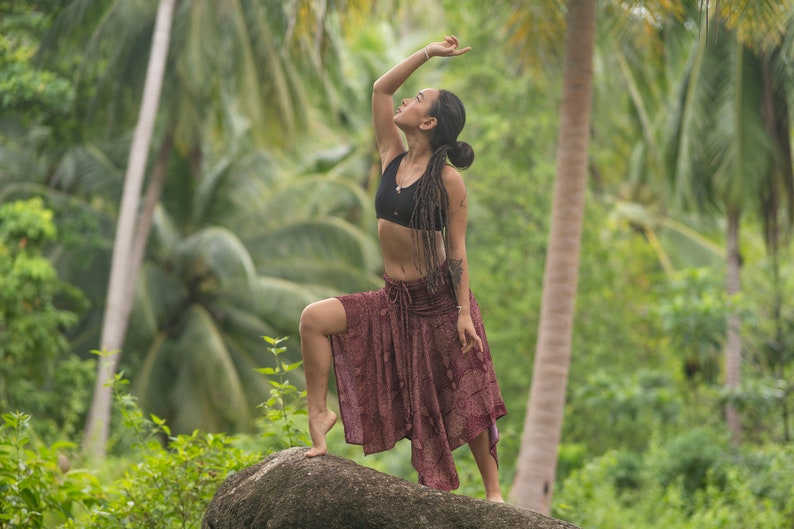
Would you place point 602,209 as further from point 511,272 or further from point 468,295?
point 468,295

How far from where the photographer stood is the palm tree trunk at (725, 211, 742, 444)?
1466 cm

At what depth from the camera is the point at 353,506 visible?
4.84 meters

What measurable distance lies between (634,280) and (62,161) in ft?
35.4

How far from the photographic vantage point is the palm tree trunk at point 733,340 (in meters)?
14.7

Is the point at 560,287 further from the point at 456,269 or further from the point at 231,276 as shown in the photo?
the point at 231,276

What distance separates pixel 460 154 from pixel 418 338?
939mm

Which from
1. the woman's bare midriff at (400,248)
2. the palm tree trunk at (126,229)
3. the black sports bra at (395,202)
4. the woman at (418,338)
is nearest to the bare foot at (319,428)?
the woman at (418,338)

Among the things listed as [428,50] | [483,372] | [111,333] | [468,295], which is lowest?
[111,333]

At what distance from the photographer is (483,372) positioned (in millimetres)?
5328

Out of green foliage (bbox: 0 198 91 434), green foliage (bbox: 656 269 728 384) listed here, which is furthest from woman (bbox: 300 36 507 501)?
green foliage (bbox: 656 269 728 384)

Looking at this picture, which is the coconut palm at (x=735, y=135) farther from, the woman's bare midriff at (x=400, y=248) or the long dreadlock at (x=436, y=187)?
the woman's bare midriff at (x=400, y=248)

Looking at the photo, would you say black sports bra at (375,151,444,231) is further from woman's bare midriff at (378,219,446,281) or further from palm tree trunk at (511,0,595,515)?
palm tree trunk at (511,0,595,515)

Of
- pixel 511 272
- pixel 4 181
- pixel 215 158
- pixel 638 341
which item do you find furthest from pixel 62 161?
pixel 638 341

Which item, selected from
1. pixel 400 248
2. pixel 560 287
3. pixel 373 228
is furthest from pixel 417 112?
pixel 373 228
